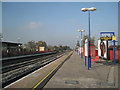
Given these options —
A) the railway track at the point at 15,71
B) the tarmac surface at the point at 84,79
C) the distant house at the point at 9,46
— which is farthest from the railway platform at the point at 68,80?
the distant house at the point at 9,46

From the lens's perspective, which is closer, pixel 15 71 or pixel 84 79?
pixel 84 79

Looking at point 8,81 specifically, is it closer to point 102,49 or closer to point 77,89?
point 77,89

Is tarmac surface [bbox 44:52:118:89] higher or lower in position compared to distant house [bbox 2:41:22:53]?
lower

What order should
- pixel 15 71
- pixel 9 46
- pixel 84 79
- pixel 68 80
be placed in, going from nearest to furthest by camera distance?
pixel 68 80
pixel 84 79
pixel 15 71
pixel 9 46

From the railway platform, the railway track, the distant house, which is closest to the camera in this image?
the railway platform

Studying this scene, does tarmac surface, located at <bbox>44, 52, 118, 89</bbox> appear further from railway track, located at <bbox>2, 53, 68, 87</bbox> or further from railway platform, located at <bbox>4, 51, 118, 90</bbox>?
railway track, located at <bbox>2, 53, 68, 87</bbox>

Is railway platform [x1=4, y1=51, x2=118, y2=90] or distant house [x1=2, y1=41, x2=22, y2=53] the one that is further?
distant house [x1=2, y1=41, x2=22, y2=53]

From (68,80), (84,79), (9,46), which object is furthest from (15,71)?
(9,46)

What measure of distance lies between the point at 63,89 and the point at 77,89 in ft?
2.12

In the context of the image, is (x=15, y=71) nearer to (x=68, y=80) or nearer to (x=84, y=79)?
(x=68, y=80)

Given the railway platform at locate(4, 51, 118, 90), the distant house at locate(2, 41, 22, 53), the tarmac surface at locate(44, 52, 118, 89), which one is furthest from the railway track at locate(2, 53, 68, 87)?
the distant house at locate(2, 41, 22, 53)

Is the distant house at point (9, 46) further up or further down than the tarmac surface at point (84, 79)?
further up

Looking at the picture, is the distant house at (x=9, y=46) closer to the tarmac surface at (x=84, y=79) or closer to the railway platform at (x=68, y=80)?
the railway platform at (x=68, y=80)

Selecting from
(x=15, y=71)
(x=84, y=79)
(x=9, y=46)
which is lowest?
(x=84, y=79)
